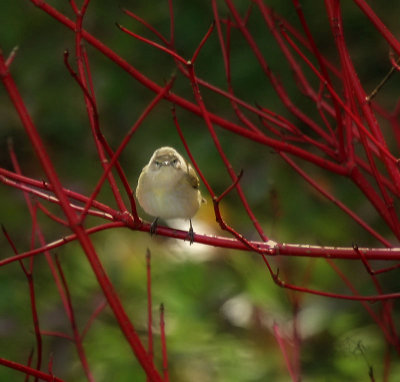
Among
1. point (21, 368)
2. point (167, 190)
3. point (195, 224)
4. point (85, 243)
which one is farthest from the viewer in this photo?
point (195, 224)

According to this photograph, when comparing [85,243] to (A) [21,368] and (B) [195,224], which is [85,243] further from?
(B) [195,224]

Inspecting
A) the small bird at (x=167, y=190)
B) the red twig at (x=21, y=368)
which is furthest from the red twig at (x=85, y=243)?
the small bird at (x=167, y=190)

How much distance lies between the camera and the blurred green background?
2.66 meters

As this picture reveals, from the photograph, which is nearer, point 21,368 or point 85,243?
point 85,243

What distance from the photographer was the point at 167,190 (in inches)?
87.0

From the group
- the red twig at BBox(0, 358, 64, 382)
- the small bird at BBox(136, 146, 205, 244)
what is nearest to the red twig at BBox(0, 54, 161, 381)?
the red twig at BBox(0, 358, 64, 382)

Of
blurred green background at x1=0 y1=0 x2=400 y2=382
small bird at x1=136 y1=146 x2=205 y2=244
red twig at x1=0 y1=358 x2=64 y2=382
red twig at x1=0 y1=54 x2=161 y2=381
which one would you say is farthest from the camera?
blurred green background at x1=0 y1=0 x2=400 y2=382

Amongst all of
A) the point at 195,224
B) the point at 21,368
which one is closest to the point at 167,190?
the point at 21,368

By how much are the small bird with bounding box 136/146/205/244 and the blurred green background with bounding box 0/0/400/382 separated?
0.35 metres

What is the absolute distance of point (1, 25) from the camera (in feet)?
13.2

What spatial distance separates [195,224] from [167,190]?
1328 mm

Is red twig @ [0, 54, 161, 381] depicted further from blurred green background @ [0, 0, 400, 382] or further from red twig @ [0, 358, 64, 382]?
blurred green background @ [0, 0, 400, 382]

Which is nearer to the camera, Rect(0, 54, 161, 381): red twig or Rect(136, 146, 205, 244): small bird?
Rect(0, 54, 161, 381): red twig

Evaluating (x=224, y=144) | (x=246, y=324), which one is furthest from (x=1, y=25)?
(x=246, y=324)
